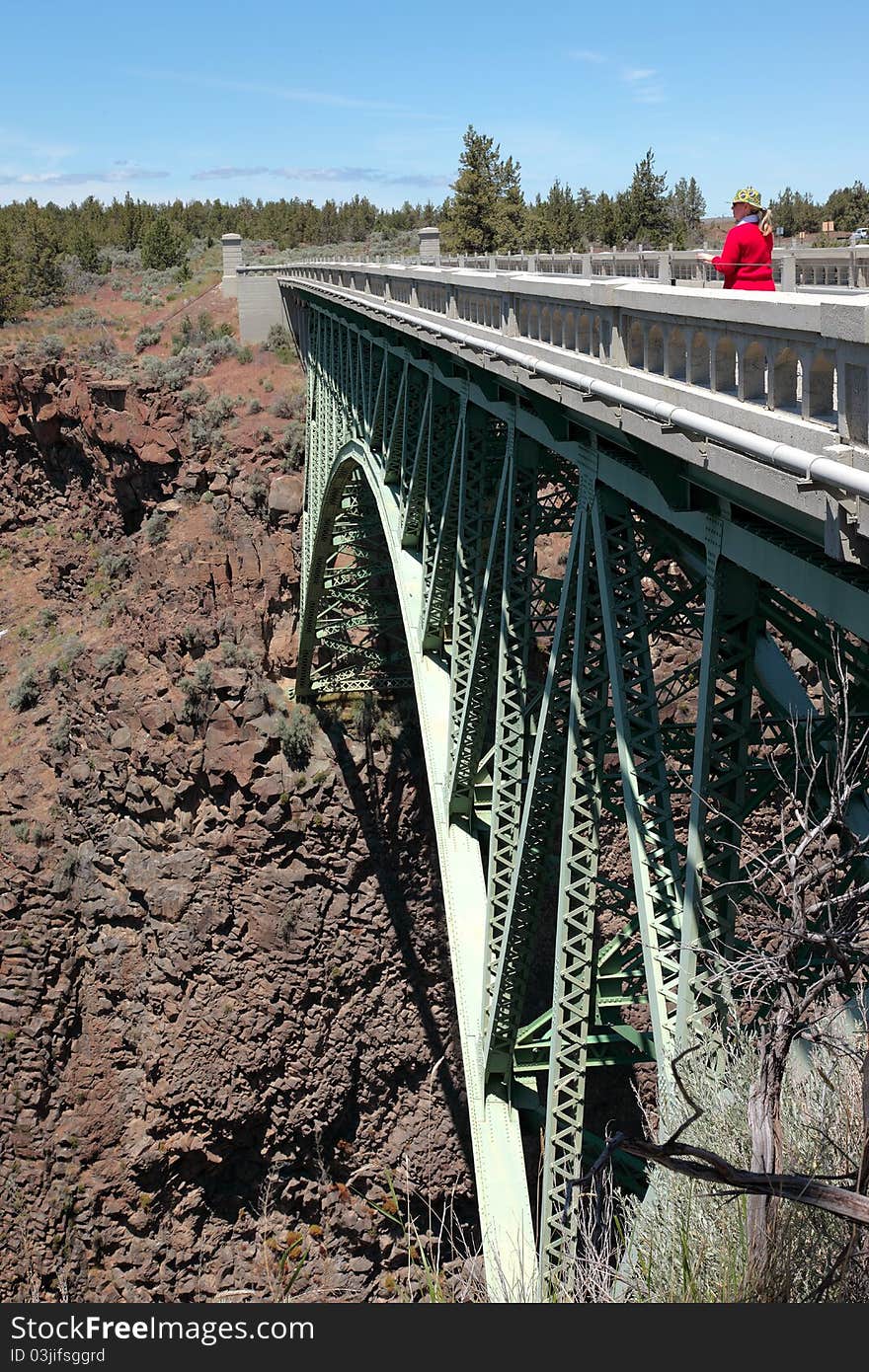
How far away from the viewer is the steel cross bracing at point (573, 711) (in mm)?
5859

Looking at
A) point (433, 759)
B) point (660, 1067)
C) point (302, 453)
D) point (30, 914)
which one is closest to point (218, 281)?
point (302, 453)

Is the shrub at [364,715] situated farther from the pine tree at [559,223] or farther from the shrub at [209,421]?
the pine tree at [559,223]

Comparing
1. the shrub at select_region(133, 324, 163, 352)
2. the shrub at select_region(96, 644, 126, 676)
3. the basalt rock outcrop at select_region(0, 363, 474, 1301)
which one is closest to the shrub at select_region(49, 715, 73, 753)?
the basalt rock outcrop at select_region(0, 363, 474, 1301)

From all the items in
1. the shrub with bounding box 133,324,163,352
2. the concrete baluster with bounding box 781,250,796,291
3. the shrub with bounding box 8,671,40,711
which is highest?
the shrub with bounding box 133,324,163,352

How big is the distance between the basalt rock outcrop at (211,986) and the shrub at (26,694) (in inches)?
14.9

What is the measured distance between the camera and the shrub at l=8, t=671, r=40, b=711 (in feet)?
93.0

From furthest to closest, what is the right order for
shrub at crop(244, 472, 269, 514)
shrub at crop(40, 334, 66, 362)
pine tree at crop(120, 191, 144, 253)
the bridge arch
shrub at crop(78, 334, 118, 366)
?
pine tree at crop(120, 191, 144, 253)
shrub at crop(78, 334, 118, 366)
shrub at crop(40, 334, 66, 362)
shrub at crop(244, 472, 269, 514)
the bridge arch

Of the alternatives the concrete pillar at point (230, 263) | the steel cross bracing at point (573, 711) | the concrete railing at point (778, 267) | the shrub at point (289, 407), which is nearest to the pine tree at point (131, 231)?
the concrete pillar at point (230, 263)

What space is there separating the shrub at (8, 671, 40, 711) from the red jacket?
81.3 feet

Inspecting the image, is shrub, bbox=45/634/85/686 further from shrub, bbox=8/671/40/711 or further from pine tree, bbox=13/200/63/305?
pine tree, bbox=13/200/63/305

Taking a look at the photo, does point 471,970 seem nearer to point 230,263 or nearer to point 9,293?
point 9,293

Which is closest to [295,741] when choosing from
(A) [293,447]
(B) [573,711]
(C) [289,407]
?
(A) [293,447]

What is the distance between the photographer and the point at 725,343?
5309mm

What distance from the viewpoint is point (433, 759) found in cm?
1344
